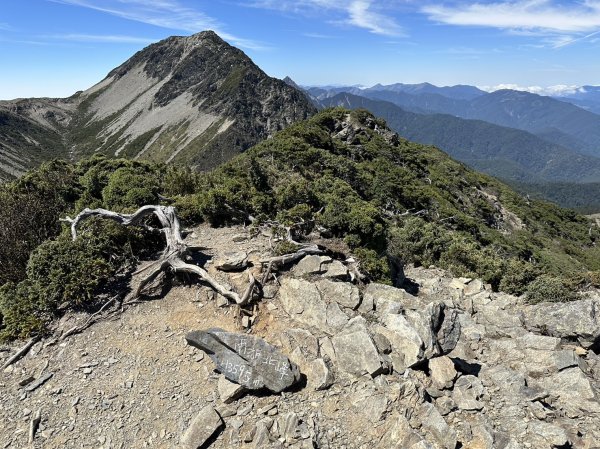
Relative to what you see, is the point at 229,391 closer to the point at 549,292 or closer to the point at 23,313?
the point at 23,313

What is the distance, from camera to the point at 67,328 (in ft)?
38.4

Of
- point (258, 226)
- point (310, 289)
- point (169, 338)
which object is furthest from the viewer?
point (258, 226)

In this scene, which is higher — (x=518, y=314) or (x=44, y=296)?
(x=44, y=296)

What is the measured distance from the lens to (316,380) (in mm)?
9906

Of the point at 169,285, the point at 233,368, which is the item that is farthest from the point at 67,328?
the point at 233,368

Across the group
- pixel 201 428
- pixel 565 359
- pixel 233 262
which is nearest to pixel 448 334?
pixel 565 359

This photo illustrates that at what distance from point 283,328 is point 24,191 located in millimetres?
18331

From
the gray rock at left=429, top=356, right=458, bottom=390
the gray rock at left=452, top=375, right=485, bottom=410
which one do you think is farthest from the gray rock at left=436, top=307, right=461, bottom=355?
the gray rock at left=452, top=375, right=485, bottom=410

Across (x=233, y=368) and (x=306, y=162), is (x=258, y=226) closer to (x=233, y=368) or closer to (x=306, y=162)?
(x=233, y=368)

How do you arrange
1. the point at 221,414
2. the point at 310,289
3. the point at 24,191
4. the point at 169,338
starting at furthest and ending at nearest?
the point at 24,191 < the point at 310,289 < the point at 169,338 < the point at 221,414

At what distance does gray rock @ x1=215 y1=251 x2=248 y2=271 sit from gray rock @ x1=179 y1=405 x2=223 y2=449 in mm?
5214

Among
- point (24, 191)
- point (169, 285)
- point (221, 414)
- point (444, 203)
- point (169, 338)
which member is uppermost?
point (24, 191)

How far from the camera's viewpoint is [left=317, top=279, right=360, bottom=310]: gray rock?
12.5 meters

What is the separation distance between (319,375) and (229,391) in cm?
231
